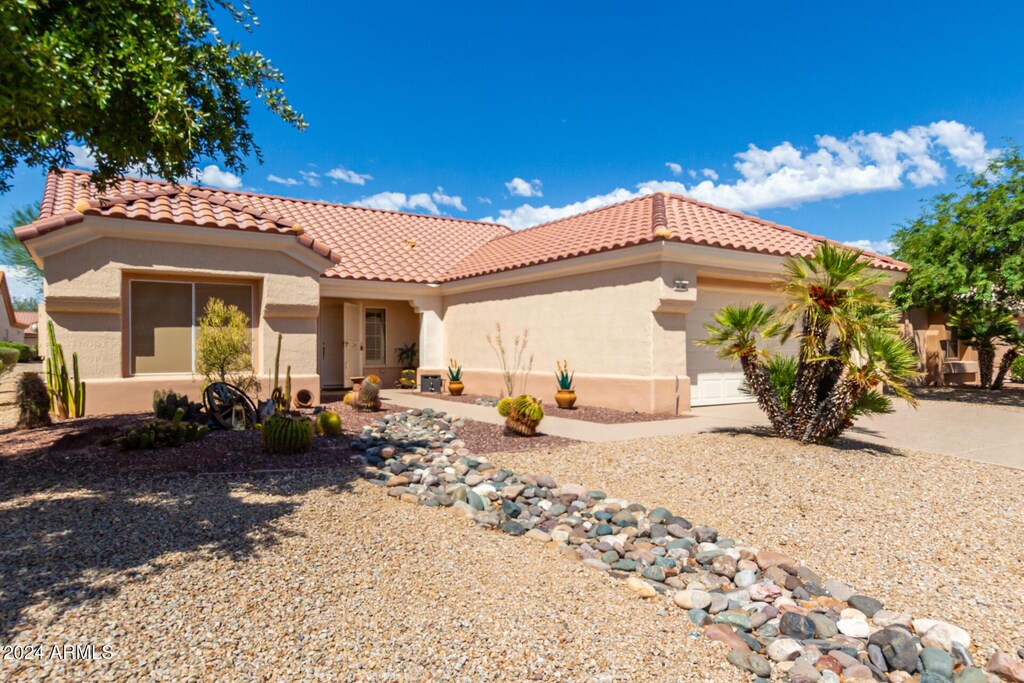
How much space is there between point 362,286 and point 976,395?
17.3 meters

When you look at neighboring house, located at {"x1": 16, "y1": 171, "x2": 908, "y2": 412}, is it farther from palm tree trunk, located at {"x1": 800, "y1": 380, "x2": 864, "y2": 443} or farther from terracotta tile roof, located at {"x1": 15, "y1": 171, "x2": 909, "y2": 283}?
palm tree trunk, located at {"x1": 800, "y1": 380, "x2": 864, "y2": 443}

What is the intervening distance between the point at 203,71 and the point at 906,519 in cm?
867

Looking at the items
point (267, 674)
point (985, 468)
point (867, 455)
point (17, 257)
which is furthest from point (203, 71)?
point (17, 257)

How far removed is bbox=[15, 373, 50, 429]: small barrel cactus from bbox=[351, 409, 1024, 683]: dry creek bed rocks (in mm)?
5925

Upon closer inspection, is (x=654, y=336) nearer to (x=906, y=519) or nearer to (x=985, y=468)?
(x=985, y=468)

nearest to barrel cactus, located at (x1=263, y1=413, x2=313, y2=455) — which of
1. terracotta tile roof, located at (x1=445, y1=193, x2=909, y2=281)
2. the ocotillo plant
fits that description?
the ocotillo plant

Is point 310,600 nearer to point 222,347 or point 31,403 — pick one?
point 222,347

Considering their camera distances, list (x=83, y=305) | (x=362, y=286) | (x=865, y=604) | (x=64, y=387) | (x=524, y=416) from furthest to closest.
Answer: (x=362, y=286) → (x=83, y=305) → (x=64, y=387) → (x=524, y=416) → (x=865, y=604)

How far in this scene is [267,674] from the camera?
10.5 ft

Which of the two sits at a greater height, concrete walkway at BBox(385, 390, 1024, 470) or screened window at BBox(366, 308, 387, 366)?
screened window at BBox(366, 308, 387, 366)

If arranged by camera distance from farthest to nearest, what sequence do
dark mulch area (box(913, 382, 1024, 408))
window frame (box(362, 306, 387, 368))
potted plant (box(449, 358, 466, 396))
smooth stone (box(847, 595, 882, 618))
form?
window frame (box(362, 306, 387, 368)) → potted plant (box(449, 358, 466, 396)) → dark mulch area (box(913, 382, 1024, 408)) → smooth stone (box(847, 595, 882, 618))

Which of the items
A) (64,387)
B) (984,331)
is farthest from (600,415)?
(984,331)

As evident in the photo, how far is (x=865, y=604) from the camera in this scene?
441cm

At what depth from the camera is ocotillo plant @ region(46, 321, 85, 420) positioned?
10938 mm
